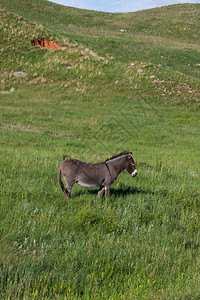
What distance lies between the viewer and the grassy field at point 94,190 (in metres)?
3.64

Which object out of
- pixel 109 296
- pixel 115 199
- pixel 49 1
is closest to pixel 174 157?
pixel 115 199

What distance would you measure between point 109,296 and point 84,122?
19.7 metres

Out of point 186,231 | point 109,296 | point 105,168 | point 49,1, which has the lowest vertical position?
point 186,231

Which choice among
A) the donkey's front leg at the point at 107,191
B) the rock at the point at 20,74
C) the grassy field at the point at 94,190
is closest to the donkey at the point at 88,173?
the donkey's front leg at the point at 107,191

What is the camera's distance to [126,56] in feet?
172

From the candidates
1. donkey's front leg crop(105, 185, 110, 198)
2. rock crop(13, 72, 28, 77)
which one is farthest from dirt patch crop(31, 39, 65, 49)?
donkey's front leg crop(105, 185, 110, 198)

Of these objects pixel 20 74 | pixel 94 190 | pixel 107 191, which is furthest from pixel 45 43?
pixel 107 191

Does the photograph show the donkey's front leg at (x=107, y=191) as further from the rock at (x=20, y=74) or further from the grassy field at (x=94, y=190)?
the rock at (x=20, y=74)

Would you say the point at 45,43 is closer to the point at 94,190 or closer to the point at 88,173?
the point at 94,190

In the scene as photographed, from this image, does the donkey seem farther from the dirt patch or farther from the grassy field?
the dirt patch

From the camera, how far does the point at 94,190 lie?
7.16m

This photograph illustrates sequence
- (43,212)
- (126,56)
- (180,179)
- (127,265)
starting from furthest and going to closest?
(126,56) → (180,179) → (43,212) → (127,265)

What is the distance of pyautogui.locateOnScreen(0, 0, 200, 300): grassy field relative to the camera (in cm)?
364

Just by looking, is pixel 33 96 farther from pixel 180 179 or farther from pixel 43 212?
pixel 43 212
